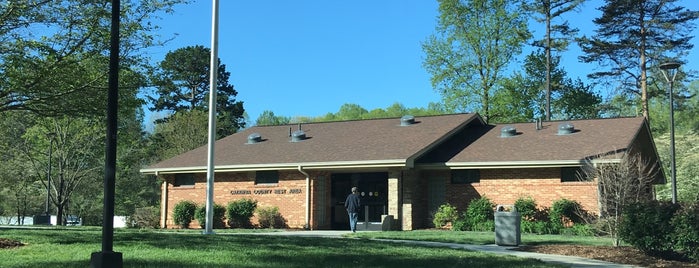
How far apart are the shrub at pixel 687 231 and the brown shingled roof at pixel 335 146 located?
39.2 feet

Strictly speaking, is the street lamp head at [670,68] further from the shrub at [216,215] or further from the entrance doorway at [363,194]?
the shrub at [216,215]

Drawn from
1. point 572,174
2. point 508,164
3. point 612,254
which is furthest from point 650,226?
point 508,164

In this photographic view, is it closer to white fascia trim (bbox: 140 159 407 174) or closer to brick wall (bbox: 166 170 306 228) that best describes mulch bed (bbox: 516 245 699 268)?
white fascia trim (bbox: 140 159 407 174)

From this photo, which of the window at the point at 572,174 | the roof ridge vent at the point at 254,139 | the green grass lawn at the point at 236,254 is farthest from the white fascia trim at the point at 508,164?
the green grass lawn at the point at 236,254

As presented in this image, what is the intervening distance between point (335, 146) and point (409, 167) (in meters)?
4.54

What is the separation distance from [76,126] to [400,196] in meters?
25.8

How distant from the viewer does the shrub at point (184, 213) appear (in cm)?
2855

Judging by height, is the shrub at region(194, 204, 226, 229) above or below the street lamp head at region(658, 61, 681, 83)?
below

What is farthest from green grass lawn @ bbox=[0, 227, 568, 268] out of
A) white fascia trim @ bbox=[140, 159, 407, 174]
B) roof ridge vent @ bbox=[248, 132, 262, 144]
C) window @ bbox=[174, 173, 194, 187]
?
roof ridge vent @ bbox=[248, 132, 262, 144]

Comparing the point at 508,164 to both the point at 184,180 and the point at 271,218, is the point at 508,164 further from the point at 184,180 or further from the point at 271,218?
the point at 184,180

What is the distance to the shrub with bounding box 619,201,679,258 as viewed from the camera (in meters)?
12.7

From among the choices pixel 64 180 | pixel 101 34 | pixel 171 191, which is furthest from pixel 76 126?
pixel 101 34

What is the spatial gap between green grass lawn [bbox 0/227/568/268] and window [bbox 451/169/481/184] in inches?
468

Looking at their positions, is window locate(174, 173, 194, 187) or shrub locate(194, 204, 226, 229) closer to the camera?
shrub locate(194, 204, 226, 229)
